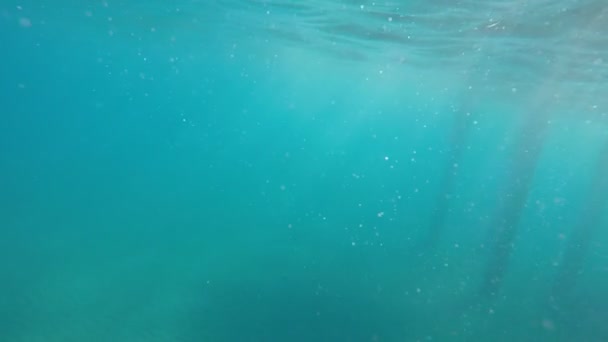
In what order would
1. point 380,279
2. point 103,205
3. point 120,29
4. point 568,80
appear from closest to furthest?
point 380,279
point 568,80
point 103,205
point 120,29

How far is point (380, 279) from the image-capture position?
16.4 m

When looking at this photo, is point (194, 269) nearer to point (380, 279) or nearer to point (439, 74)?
point (380, 279)

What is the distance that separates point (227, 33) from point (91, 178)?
16.2 meters

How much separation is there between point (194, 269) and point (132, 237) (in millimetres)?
5676

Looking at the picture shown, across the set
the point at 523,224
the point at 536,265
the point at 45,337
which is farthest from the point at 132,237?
the point at 523,224

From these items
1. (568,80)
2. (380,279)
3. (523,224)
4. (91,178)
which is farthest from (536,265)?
(91,178)

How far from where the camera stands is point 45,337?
11578 millimetres

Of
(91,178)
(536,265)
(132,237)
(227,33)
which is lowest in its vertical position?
(536,265)

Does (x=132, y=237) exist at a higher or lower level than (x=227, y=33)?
lower

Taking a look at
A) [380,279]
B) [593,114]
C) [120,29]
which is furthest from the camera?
[120,29]

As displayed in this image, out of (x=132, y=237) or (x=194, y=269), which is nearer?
(x=194, y=269)

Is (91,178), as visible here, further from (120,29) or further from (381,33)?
(381,33)

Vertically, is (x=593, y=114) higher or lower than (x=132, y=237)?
higher

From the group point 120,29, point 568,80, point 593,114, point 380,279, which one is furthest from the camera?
point 120,29
